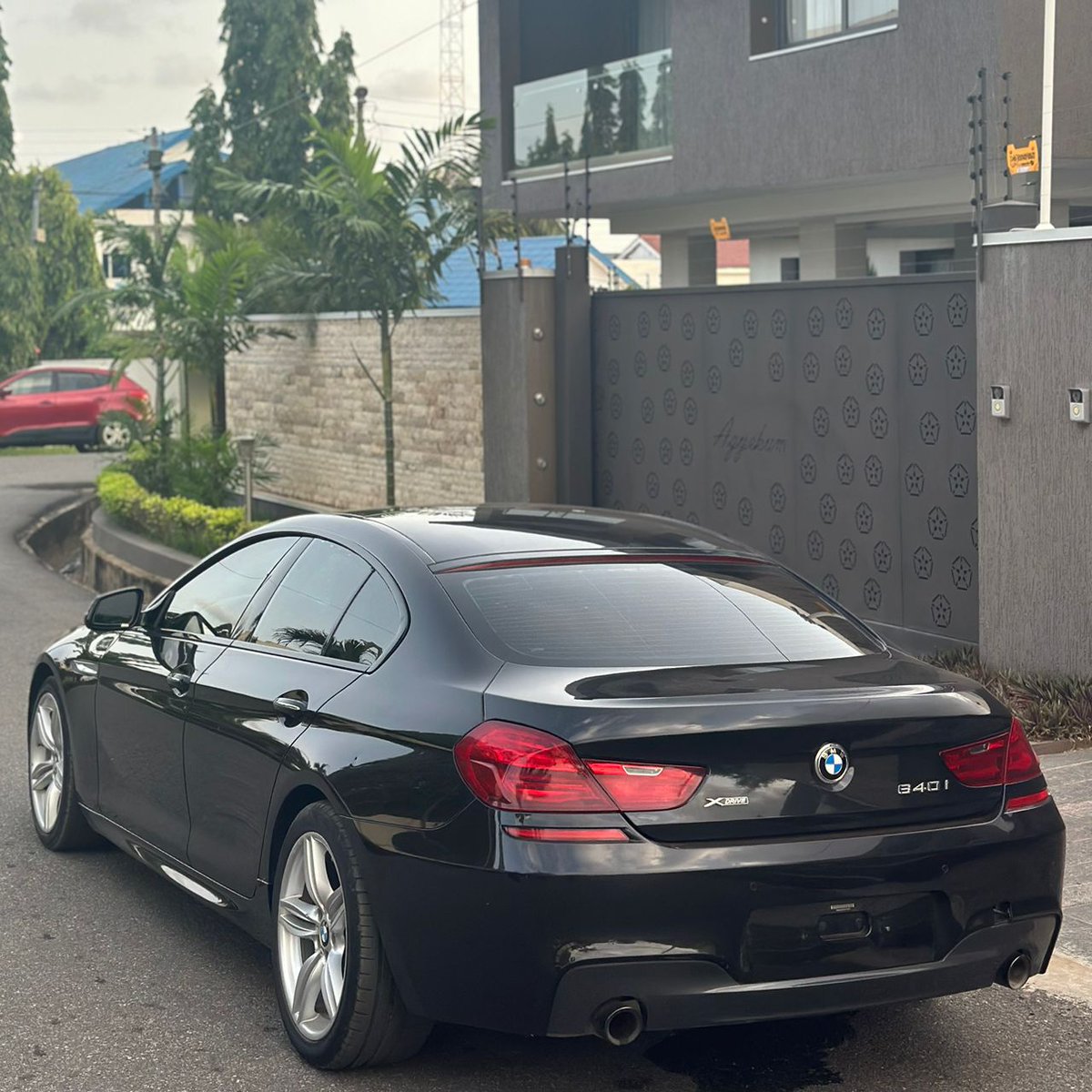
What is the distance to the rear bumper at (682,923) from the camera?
4.20 metres

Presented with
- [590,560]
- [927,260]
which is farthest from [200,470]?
[590,560]

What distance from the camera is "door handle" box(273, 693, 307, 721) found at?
5145mm

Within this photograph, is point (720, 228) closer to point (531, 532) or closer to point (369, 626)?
point (531, 532)

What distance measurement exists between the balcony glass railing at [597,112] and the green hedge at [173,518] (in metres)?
5.61

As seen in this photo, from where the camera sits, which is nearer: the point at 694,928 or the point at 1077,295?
the point at 694,928

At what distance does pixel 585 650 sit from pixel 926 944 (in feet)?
3.73

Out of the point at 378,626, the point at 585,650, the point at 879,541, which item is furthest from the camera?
the point at 879,541

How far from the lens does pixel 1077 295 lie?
9.36 metres

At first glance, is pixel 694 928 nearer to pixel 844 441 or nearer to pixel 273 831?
pixel 273 831

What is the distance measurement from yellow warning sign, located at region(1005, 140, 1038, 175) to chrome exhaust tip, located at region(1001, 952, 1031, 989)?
6.75 meters

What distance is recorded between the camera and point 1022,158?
414 inches

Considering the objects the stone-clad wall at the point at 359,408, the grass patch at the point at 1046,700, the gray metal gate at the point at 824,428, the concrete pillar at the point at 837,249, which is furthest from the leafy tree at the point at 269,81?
the grass patch at the point at 1046,700

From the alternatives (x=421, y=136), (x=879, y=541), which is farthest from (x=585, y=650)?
(x=421, y=136)

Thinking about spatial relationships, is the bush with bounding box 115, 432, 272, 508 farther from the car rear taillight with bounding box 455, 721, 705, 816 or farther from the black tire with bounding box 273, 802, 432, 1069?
the car rear taillight with bounding box 455, 721, 705, 816
